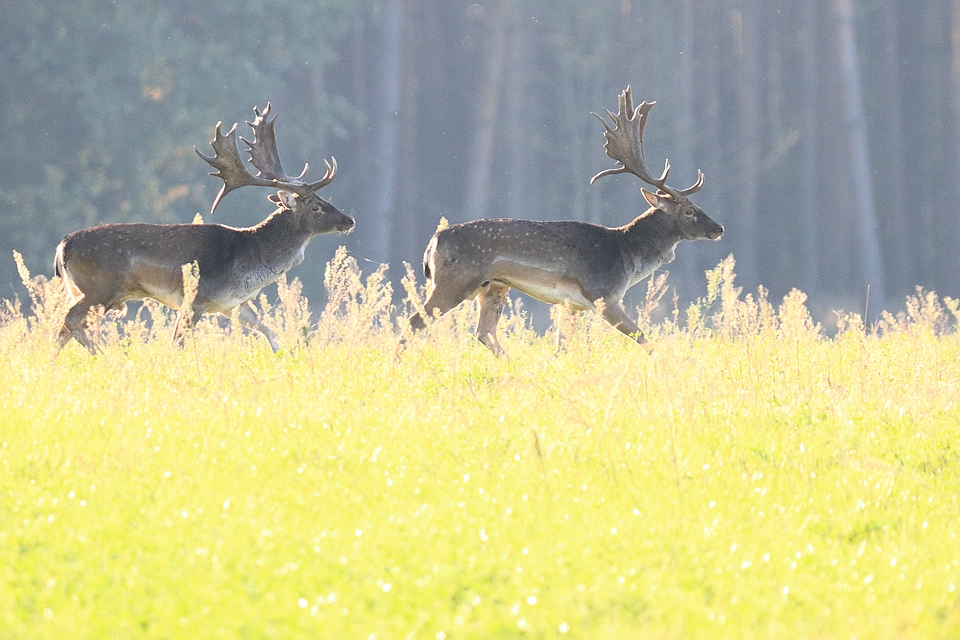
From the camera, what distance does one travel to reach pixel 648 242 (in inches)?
452

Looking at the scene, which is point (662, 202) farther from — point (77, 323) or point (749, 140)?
point (749, 140)

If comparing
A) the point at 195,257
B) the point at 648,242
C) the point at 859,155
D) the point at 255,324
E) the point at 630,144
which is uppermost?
the point at 859,155

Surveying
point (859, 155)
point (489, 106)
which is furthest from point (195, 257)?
point (489, 106)

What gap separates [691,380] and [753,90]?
32.6m

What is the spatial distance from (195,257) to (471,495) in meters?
5.19

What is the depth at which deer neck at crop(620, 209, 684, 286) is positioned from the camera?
1134 cm

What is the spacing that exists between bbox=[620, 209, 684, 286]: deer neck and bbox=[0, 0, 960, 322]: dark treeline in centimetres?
1725

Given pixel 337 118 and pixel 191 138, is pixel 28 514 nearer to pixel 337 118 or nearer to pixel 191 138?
pixel 191 138

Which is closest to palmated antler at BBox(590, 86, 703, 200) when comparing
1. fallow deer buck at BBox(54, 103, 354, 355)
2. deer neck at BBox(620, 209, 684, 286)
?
deer neck at BBox(620, 209, 684, 286)

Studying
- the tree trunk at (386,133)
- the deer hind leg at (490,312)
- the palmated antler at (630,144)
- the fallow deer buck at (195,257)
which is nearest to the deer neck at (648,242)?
the palmated antler at (630,144)

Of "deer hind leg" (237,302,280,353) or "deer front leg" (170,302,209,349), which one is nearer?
"deer front leg" (170,302,209,349)

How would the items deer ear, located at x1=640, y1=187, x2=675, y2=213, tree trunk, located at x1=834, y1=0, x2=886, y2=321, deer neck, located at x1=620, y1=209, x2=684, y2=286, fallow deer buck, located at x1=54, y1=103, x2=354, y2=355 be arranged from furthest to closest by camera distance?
1. tree trunk, located at x1=834, y1=0, x2=886, y2=321
2. deer ear, located at x1=640, y1=187, x2=675, y2=213
3. deer neck, located at x1=620, y1=209, x2=684, y2=286
4. fallow deer buck, located at x1=54, y1=103, x2=354, y2=355

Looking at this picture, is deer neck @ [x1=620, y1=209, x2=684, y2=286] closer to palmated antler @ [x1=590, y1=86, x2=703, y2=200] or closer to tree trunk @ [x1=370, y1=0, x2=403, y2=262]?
palmated antler @ [x1=590, y1=86, x2=703, y2=200]

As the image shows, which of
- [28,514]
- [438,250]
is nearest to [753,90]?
[438,250]
